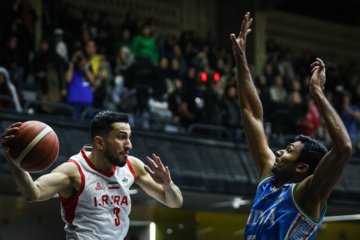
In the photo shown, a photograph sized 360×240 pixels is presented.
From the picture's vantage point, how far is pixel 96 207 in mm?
4176

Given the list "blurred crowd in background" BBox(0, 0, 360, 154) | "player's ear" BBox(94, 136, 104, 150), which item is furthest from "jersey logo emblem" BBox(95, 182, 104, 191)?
"blurred crowd in background" BBox(0, 0, 360, 154)

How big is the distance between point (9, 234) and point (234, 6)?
10247 mm

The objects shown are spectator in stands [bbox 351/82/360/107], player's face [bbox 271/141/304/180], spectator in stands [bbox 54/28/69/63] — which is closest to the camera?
player's face [bbox 271/141/304/180]

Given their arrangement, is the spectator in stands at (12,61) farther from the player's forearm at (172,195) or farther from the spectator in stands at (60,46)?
the player's forearm at (172,195)

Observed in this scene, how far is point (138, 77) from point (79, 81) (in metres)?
1.10

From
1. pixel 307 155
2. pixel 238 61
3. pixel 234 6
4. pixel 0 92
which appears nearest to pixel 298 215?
pixel 307 155

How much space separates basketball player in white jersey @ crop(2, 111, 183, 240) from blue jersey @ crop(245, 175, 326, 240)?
79 cm

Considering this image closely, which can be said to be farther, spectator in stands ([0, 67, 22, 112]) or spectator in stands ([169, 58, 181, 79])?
spectator in stands ([169, 58, 181, 79])

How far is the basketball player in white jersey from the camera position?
4148 mm

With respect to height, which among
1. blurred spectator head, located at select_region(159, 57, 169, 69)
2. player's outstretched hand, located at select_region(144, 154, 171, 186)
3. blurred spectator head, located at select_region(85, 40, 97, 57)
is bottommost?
blurred spectator head, located at select_region(159, 57, 169, 69)

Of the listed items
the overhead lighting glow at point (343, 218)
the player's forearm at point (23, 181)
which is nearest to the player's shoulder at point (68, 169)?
the player's forearm at point (23, 181)

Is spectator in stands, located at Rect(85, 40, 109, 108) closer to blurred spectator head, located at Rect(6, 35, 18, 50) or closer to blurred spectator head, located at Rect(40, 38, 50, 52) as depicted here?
blurred spectator head, located at Rect(40, 38, 50, 52)

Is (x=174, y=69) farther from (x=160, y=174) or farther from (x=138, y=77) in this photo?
(x=160, y=174)

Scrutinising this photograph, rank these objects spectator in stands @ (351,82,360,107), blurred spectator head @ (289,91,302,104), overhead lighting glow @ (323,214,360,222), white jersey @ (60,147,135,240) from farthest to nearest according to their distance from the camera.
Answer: spectator in stands @ (351,82,360,107) < overhead lighting glow @ (323,214,360,222) < blurred spectator head @ (289,91,302,104) < white jersey @ (60,147,135,240)
